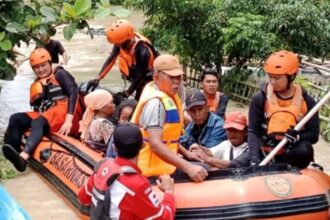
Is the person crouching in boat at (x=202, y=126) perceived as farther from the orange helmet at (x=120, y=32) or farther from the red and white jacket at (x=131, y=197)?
the red and white jacket at (x=131, y=197)

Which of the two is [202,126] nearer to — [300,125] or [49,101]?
[300,125]

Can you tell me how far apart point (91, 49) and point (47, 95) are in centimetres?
798

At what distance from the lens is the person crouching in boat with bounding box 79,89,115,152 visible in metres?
5.78

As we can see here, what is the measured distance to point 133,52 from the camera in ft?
21.6

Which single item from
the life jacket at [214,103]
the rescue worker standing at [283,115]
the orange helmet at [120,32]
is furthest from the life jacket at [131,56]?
the rescue worker standing at [283,115]

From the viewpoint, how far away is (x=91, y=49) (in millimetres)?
14570

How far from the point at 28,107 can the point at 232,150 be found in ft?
16.1

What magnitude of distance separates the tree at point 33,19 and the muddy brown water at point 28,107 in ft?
3.44

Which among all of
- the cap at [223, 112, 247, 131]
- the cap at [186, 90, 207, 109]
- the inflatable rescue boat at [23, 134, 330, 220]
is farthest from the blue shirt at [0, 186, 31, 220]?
the cap at [186, 90, 207, 109]

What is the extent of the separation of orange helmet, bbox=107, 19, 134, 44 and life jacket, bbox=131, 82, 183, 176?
7.36ft

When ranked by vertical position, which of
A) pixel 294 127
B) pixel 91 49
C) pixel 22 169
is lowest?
pixel 91 49

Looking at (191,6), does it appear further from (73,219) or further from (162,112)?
(162,112)

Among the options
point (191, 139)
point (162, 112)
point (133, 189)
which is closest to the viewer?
point (133, 189)

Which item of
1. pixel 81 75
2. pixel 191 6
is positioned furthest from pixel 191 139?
pixel 81 75
